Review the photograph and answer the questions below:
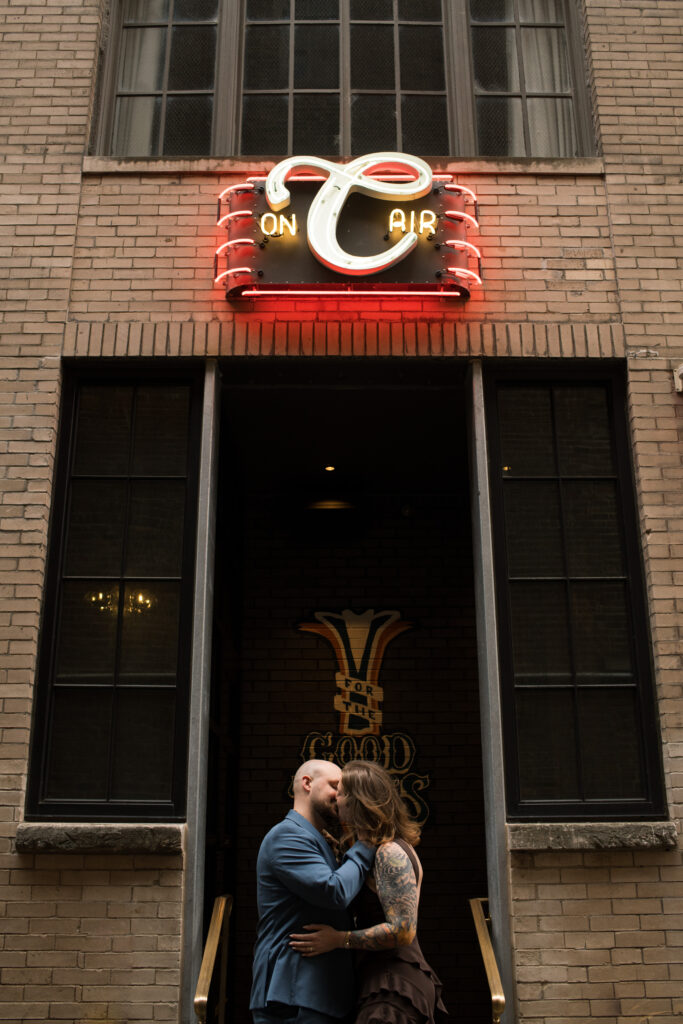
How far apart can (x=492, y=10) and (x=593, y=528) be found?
13.1 ft

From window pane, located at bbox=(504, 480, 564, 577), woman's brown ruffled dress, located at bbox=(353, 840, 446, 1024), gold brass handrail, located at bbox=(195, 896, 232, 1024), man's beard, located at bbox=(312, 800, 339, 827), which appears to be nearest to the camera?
woman's brown ruffled dress, located at bbox=(353, 840, 446, 1024)

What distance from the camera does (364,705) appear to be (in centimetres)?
743

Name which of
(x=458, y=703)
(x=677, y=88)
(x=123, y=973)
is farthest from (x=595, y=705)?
(x=677, y=88)

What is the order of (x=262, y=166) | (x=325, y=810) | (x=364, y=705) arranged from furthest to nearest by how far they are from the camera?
(x=364, y=705) → (x=262, y=166) → (x=325, y=810)

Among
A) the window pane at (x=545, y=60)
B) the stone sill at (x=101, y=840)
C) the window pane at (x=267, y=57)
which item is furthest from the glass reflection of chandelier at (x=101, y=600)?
the window pane at (x=545, y=60)

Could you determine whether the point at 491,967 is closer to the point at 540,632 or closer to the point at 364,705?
the point at 540,632

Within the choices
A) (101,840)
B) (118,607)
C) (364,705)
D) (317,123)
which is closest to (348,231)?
(317,123)

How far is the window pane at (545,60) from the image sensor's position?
6562 mm

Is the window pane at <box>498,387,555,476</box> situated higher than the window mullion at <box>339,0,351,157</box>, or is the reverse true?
the window mullion at <box>339,0,351,157</box>

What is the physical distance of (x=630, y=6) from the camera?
6453 mm

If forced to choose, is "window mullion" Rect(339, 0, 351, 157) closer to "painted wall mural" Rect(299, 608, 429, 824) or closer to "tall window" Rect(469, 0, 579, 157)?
"tall window" Rect(469, 0, 579, 157)

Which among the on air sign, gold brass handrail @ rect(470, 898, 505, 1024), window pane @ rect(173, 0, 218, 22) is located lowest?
gold brass handrail @ rect(470, 898, 505, 1024)

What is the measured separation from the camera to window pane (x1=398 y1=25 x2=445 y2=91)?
6.56 metres

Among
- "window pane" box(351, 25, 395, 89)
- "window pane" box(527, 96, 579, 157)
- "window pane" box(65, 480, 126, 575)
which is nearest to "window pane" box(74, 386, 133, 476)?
"window pane" box(65, 480, 126, 575)
